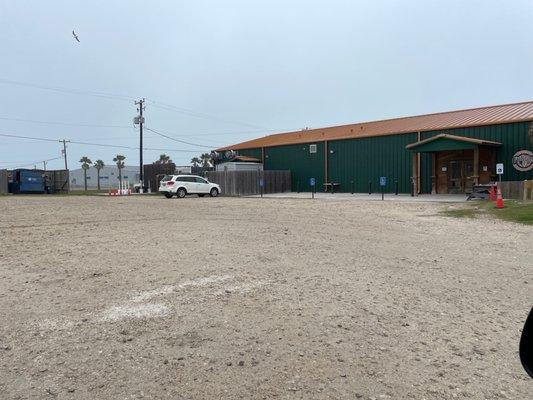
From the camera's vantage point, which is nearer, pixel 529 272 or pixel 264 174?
pixel 529 272

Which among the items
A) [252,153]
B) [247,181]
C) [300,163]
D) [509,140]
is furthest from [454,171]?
[252,153]

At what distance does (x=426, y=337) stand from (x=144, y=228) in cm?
870

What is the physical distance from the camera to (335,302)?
535cm

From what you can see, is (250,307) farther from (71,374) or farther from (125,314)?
(71,374)

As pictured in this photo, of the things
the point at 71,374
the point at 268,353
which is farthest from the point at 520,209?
A: the point at 71,374

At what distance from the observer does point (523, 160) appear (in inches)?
1037

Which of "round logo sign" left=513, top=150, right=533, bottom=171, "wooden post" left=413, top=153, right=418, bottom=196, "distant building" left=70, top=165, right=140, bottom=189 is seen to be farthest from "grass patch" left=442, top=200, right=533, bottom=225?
"distant building" left=70, top=165, right=140, bottom=189

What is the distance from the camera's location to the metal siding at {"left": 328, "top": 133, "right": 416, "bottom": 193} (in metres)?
34.1

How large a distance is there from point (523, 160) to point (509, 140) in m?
2.25

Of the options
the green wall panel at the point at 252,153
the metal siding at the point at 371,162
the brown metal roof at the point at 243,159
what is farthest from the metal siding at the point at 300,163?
the green wall panel at the point at 252,153

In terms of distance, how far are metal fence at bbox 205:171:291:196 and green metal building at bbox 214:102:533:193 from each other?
83.7 inches

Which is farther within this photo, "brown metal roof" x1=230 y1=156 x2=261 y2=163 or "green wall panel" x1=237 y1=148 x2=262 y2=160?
"green wall panel" x1=237 y1=148 x2=262 y2=160

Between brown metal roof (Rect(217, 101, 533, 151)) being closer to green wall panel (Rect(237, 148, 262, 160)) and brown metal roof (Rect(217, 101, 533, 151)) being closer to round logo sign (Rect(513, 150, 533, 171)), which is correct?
green wall panel (Rect(237, 148, 262, 160))

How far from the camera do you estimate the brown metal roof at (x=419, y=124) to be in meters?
29.8
